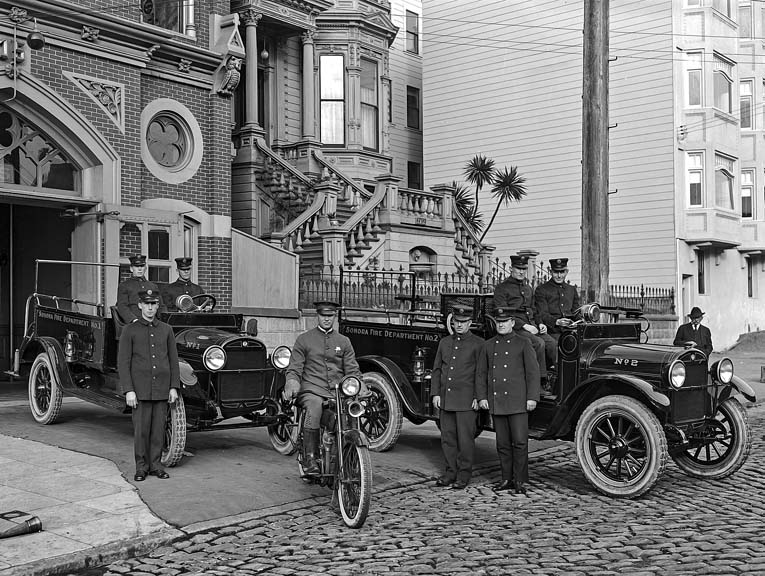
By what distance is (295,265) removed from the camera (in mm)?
16984

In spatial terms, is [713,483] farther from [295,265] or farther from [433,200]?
[433,200]

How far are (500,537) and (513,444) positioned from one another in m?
1.79

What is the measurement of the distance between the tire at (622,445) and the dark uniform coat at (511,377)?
564 mm

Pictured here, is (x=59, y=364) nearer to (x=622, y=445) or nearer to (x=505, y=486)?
(x=505, y=486)

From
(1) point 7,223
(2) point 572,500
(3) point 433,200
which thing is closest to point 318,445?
(2) point 572,500

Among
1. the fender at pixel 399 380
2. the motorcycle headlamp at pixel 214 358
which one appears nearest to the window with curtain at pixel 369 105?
the fender at pixel 399 380

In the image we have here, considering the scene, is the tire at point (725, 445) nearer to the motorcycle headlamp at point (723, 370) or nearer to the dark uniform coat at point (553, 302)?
the motorcycle headlamp at point (723, 370)

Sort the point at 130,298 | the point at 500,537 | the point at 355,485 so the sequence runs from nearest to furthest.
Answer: the point at 500,537 → the point at 355,485 → the point at 130,298

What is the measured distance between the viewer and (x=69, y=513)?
6.88 m

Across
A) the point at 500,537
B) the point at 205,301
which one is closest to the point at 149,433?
the point at 205,301

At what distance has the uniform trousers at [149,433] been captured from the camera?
26.7 ft

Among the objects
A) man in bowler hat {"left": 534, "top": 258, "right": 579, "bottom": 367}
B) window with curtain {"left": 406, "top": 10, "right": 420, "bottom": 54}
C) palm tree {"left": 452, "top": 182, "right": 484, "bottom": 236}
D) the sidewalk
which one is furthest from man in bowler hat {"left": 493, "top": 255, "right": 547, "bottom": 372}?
window with curtain {"left": 406, "top": 10, "right": 420, "bottom": 54}

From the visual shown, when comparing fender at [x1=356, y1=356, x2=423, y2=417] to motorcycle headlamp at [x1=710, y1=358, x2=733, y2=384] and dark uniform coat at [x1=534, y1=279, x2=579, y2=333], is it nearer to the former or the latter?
dark uniform coat at [x1=534, y1=279, x2=579, y2=333]

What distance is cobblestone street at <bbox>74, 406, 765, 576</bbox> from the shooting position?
5845 millimetres
